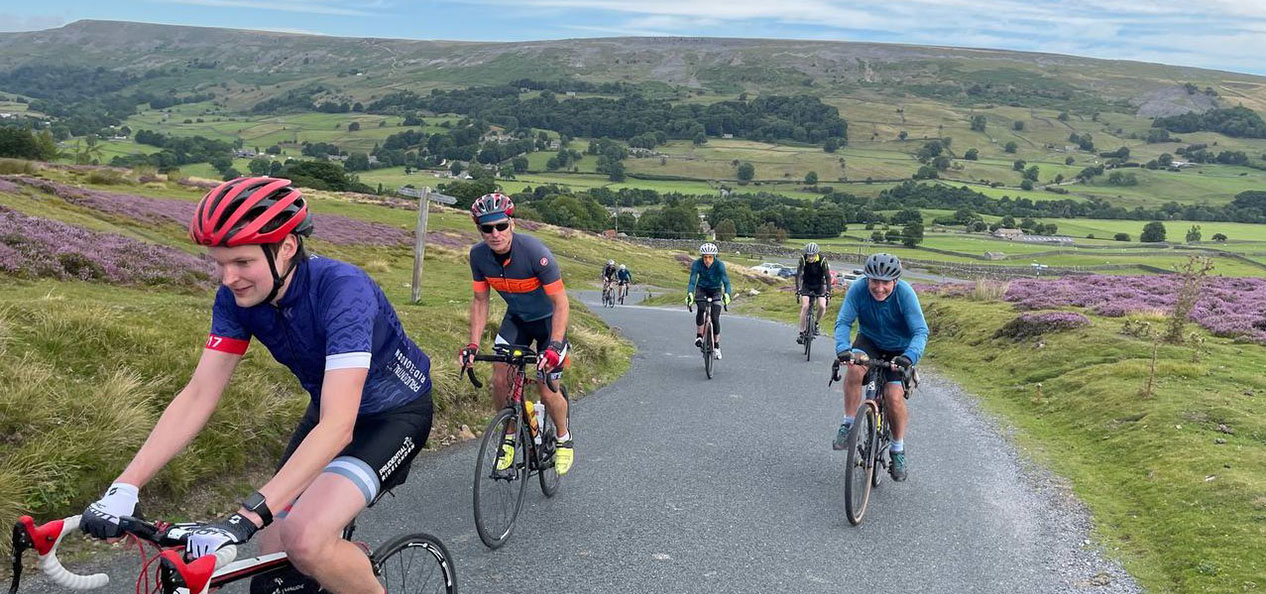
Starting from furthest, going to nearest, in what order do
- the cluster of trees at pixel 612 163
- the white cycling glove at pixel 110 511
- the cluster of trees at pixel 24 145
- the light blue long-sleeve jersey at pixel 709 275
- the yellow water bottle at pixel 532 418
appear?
the cluster of trees at pixel 612 163, the cluster of trees at pixel 24 145, the light blue long-sleeve jersey at pixel 709 275, the yellow water bottle at pixel 532 418, the white cycling glove at pixel 110 511

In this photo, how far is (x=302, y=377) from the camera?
13.1ft

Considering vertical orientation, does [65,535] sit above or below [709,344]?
above

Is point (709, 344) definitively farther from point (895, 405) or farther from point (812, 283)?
point (895, 405)

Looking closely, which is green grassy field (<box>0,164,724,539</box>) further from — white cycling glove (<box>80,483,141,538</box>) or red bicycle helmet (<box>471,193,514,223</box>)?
white cycling glove (<box>80,483,141,538</box>)

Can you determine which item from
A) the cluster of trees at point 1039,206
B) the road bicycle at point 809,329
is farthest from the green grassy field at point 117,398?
the cluster of trees at point 1039,206

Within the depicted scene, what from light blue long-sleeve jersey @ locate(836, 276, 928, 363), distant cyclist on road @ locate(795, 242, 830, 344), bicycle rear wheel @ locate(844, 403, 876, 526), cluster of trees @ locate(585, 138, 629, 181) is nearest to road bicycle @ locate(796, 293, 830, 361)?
distant cyclist on road @ locate(795, 242, 830, 344)

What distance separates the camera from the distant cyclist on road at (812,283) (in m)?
18.8

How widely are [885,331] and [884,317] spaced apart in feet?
0.53

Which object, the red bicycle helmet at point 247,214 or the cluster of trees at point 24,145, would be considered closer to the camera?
the red bicycle helmet at point 247,214

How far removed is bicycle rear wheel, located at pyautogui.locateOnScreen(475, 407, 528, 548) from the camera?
20.7 feet

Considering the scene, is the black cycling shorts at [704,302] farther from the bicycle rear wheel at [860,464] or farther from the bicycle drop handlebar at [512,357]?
the bicycle drop handlebar at [512,357]

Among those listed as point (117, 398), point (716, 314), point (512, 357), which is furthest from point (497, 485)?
point (716, 314)

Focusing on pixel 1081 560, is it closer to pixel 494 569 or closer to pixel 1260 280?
pixel 494 569

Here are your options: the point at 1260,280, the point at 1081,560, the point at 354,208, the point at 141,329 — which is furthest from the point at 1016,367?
the point at 354,208
